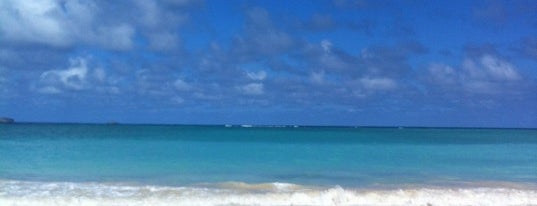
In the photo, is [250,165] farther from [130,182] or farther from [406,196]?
[406,196]

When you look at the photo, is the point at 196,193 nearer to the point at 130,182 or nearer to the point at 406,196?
the point at 130,182

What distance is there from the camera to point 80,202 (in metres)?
15.6

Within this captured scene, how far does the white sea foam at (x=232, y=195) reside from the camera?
15.9 m

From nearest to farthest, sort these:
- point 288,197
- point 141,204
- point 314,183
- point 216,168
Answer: point 141,204 < point 288,197 < point 314,183 < point 216,168

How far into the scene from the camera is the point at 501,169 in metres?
28.9

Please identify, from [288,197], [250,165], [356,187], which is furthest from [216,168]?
[288,197]

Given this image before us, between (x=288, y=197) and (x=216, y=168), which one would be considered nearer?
(x=288, y=197)

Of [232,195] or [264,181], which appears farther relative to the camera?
[264,181]

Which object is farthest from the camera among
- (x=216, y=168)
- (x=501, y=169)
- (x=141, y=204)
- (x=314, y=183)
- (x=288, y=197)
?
(x=501, y=169)

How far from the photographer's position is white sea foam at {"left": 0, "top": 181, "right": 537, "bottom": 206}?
1591 centimetres

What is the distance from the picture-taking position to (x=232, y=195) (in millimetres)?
17344

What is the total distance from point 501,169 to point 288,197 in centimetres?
1598

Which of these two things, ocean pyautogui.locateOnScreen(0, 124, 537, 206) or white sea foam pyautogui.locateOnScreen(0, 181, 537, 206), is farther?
ocean pyautogui.locateOnScreen(0, 124, 537, 206)

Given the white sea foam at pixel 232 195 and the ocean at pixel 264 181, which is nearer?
the white sea foam at pixel 232 195
